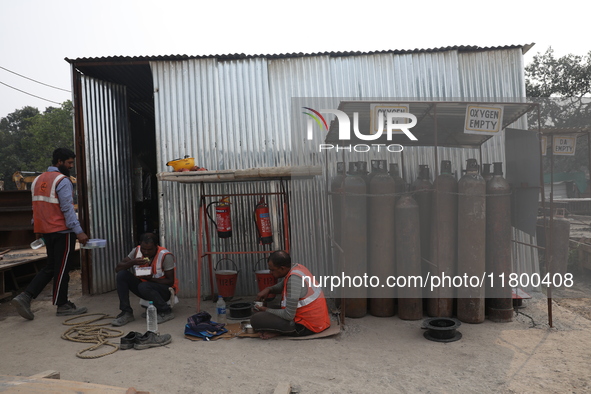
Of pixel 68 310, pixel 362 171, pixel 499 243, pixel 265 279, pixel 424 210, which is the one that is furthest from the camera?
pixel 265 279

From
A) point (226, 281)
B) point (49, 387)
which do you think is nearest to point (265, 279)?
point (226, 281)

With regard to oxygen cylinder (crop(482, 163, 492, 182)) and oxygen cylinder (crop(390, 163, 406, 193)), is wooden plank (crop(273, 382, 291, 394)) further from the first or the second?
oxygen cylinder (crop(482, 163, 492, 182))

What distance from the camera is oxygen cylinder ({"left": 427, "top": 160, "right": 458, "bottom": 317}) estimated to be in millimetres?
5145

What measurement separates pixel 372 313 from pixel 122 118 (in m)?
5.75

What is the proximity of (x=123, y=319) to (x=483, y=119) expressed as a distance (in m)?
5.16

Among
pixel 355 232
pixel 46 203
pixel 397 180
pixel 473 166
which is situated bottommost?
pixel 355 232

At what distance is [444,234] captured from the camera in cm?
516

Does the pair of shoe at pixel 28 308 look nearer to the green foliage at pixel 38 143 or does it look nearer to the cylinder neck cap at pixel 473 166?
the cylinder neck cap at pixel 473 166

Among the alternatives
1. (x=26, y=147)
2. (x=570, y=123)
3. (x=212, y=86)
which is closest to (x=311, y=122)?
(x=212, y=86)

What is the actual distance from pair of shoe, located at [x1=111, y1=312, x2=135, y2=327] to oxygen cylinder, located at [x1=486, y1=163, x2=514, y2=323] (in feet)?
15.1

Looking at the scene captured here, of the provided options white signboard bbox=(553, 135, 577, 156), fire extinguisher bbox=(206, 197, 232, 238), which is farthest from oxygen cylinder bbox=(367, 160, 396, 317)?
white signboard bbox=(553, 135, 577, 156)

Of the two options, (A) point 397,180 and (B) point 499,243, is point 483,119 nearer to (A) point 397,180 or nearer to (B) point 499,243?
(A) point 397,180

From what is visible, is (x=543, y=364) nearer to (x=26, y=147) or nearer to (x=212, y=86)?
(x=212, y=86)

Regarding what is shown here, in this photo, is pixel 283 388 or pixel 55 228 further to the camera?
pixel 55 228
